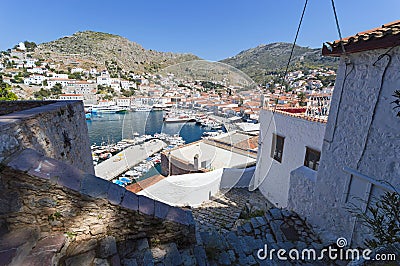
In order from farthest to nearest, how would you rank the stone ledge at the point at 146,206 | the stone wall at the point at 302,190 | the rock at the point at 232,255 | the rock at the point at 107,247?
1. the stone wall at the point at 302,190
2. the rock at the point at 232,255
3. the stone ledge at the point at 146,206
4. the rock at the point at 107,247

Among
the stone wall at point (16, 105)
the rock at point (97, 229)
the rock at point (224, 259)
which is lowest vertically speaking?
the rock at point (224, 259)

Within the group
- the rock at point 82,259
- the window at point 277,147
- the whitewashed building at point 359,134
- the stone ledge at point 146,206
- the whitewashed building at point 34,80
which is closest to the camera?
the rock at point 82,259

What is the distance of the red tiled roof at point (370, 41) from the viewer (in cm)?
183

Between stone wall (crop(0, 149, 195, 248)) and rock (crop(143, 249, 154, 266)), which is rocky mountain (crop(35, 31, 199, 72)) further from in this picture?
rock (crop(143, 249, 154, 266))

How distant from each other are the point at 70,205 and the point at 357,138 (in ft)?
11.1

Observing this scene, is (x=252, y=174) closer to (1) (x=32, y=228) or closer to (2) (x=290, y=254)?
(2) (x=290, y=254)

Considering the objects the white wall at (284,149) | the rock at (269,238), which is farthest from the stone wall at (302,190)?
the rock at (269,238)

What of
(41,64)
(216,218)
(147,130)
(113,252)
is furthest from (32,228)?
(41,64)

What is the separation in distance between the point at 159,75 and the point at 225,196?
4.55 metres

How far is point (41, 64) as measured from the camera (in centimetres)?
5819

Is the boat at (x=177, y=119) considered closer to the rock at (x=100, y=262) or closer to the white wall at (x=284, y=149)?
the white wall at (x=284, y=149)

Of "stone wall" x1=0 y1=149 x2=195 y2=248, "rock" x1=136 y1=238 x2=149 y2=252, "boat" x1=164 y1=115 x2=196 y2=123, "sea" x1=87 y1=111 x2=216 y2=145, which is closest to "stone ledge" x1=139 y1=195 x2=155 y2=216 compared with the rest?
"stone wall" x1=0 y1=149 x2=195 y2=248

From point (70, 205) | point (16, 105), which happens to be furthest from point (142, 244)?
point (16, 105)

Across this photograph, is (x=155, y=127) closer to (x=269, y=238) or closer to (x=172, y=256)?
(x=172, y=256)
